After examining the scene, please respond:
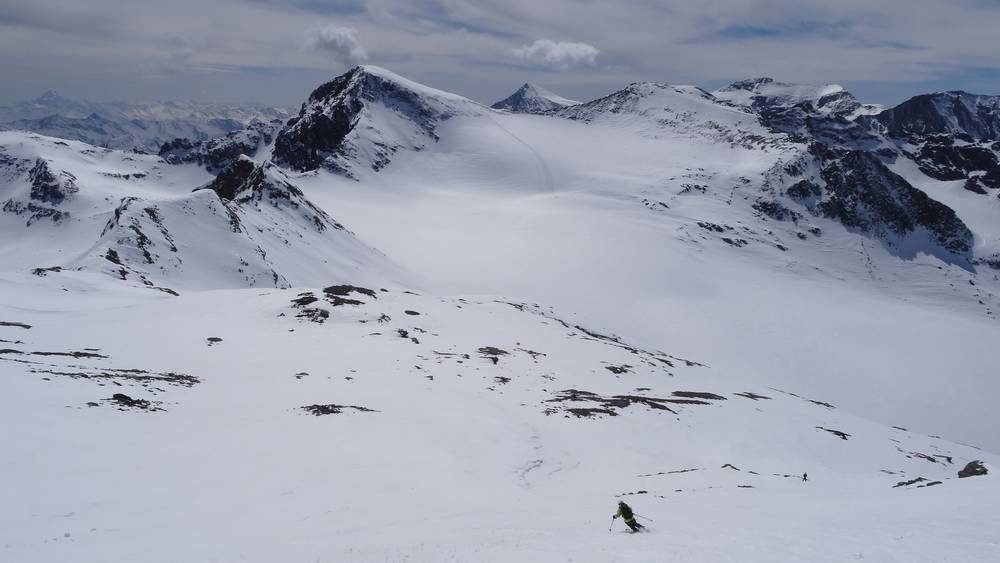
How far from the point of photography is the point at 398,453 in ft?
69.5

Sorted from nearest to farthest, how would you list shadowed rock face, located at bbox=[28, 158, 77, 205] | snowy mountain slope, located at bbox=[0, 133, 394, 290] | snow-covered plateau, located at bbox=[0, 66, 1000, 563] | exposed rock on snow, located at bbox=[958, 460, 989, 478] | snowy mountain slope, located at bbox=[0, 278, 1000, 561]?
snowy mountain slope, located at bbox=[0, 278, 1000, 561], snow-covered plateau, located at bbox=[0, 66, 1000, 563], exposed rock on snow, located at bbox=[958, 460, 989, 478], snowy mountain slope, located at bbox=[0, 133, 394, 290], shadowed rock face, located at bbox=[28, 158, 77, 205]

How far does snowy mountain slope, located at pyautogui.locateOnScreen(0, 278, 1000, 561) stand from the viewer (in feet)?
40.3

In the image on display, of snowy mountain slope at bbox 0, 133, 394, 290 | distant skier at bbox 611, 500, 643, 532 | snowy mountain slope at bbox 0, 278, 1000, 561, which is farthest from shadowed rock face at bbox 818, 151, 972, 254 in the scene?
distant skier at bbox 611, 500, 643, 532

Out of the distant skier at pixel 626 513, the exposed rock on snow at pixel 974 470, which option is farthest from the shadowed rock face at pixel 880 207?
the distant skier at pixel 626 513

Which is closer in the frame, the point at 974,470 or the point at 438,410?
the point at 974,470

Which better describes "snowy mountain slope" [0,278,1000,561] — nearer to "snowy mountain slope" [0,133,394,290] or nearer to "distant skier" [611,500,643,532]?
"distant skier" [611,500,643,532]

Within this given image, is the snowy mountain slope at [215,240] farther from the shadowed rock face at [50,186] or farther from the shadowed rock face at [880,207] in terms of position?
the shadowed rock face at [880,207]

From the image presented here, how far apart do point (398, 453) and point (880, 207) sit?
209 meters

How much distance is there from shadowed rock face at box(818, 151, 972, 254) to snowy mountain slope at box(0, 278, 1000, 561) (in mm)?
156357

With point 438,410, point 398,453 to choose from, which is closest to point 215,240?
point 438,410

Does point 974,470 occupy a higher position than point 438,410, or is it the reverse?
point 974,470

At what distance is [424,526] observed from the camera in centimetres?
1452

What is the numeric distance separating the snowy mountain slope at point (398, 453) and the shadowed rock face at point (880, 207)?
156 m

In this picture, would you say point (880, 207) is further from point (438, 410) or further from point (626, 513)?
point (626, 513)
